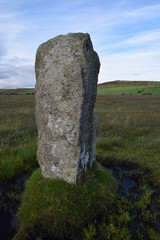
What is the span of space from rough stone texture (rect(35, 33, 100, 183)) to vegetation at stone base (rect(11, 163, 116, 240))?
24cm

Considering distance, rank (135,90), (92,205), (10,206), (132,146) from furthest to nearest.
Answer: (135,90) → (132,146) → (10,206) → (92,205)

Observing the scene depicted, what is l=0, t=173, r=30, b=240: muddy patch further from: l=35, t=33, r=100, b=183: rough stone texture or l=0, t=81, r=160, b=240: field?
l=35, t=33, r=100, b=183: rough stone texture

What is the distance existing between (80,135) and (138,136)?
5437 mm

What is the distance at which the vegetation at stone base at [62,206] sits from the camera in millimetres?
2922

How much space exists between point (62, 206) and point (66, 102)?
1.87 metres

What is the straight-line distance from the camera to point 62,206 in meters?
3.12

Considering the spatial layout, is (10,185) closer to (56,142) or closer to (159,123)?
(56,142)

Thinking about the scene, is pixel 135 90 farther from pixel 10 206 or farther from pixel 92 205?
pixel 10 206

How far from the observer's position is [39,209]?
3.19 metres

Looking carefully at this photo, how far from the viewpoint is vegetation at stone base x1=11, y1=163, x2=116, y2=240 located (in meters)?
2.92

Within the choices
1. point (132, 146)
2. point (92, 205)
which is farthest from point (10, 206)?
point (132, 146)

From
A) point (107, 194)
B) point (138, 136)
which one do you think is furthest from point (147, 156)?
point (107, 194)

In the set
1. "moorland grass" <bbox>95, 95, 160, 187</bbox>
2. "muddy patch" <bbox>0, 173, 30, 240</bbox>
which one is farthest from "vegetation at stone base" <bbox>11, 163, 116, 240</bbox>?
"moorland grass" <bbox>95, 95, 160, 187</bbox>

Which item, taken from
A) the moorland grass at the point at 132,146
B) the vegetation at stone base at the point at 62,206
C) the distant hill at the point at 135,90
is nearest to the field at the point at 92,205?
the vegetation at stone base at the point at 62,206
